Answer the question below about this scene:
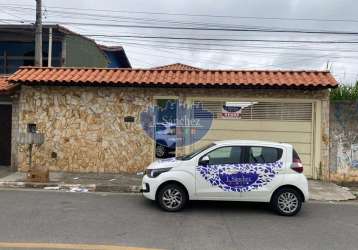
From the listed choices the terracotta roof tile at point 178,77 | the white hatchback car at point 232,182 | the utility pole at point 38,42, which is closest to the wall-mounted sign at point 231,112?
the terracotta roof tile at point 178,77

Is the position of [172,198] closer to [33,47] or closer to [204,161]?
[204,161]

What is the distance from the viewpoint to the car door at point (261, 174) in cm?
891

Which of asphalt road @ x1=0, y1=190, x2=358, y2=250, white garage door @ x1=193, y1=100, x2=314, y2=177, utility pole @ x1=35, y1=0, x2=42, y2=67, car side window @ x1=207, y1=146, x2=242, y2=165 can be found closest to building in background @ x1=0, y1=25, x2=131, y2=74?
utility pole @ x1=35, y1=0, x2=42, y2=67

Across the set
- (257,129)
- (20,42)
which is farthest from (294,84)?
(20,42)

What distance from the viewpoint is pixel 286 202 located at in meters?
8.88

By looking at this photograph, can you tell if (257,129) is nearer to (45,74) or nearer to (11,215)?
(45,74)

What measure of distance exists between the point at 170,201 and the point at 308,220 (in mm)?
2838

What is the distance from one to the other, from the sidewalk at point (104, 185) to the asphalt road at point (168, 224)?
3.11 ft

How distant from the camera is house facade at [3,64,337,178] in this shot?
13484mm

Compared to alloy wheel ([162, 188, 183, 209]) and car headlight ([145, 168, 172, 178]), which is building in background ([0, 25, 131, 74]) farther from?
alloy wheel ([162, 188, 183, 209])

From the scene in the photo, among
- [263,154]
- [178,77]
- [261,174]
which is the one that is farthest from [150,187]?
[178,77]

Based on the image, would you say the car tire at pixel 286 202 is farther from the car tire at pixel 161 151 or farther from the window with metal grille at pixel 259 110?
the car tire at pixel 161 151

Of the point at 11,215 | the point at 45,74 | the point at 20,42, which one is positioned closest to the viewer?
the point at 11,215

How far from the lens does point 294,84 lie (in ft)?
42.5
